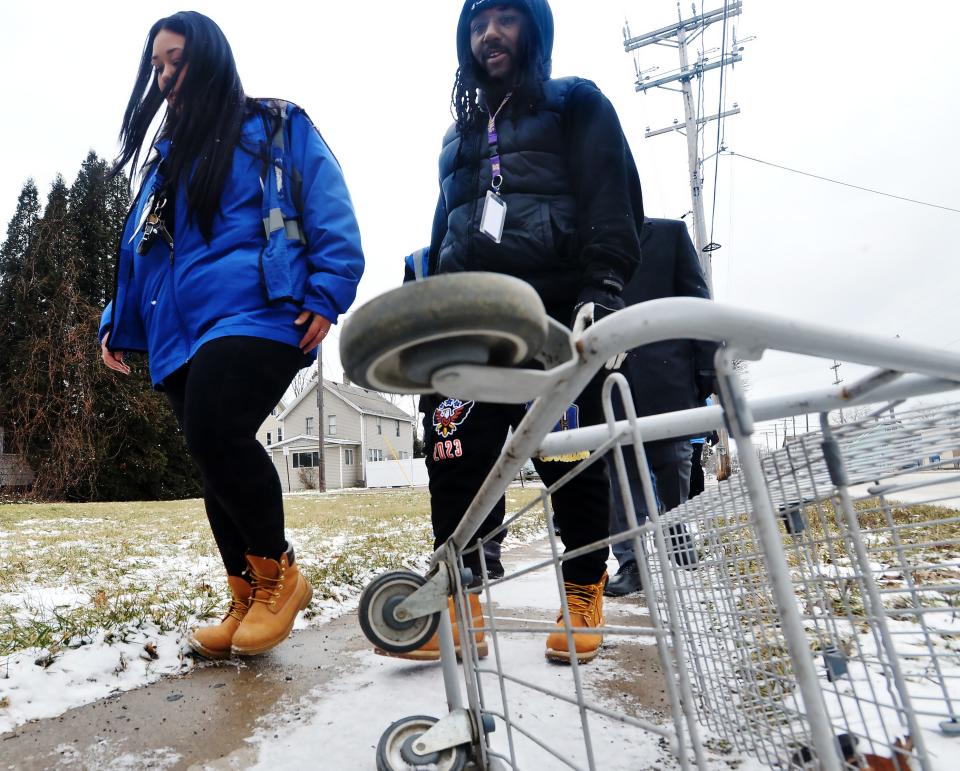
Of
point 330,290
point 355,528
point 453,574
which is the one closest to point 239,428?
point 330,290

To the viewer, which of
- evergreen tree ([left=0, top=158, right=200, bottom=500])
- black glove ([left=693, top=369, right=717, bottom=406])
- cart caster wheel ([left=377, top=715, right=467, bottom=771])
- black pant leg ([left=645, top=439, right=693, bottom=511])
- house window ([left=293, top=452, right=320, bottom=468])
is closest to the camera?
cart caster wheel ([left=377, top=715, right=467, bottom=771])

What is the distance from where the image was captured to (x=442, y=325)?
1.89 feet

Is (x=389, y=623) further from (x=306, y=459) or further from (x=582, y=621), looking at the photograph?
(x=306, y=459)

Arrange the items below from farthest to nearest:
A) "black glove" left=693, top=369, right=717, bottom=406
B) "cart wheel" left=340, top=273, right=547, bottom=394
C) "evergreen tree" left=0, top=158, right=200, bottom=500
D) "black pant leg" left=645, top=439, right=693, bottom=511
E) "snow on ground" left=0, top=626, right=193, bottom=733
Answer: "evergreen tree" left=0, top=158, right=200, bottom=500, "black glove" left=693, top=369, right=717, bottom=406, "black pant leg" left=645, top=439, right=693, bottom=511, "snow on ground" left=0, top=626, right=193, bottom=733, "cart wheel" left=340, top=273, right=547, bottom=394

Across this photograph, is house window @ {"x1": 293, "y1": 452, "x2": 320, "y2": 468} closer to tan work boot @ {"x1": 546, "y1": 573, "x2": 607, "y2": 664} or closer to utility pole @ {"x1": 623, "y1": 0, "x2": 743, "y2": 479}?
utility pole @ {"x1": 623, "y1": 0, "x2": 743, "y2": 479}

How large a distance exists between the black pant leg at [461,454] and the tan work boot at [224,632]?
66 centimetres

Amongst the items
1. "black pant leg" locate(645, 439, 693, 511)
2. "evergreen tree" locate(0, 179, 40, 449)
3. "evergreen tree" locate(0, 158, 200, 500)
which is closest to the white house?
"evergreen tree" locate(0, 158, 200, 500)

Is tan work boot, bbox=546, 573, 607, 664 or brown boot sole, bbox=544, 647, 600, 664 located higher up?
tan work boot, bbox=546, 573, 607, 664

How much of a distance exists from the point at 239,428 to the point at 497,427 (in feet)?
2.64

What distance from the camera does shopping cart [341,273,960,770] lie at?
60 cm

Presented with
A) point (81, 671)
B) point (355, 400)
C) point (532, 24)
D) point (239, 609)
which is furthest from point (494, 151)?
point (355, 400)

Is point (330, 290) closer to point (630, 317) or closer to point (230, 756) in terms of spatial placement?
point (230, 756)

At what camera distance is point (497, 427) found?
2004 millimetres

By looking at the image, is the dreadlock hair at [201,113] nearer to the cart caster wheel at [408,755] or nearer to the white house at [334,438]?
the cart caster wheel at [408,755]
